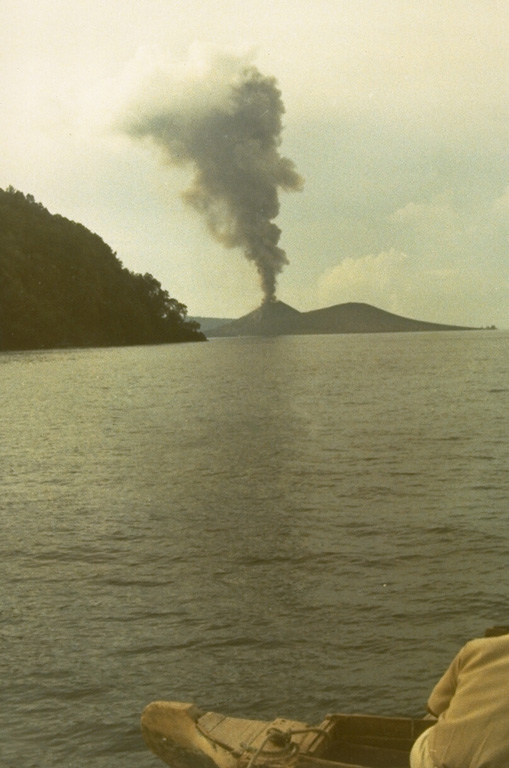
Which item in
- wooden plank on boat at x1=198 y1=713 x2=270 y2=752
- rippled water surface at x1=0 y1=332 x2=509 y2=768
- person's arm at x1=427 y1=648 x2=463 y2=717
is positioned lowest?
rippled water surface at x1=0 y1=332 x2=509 y2=768

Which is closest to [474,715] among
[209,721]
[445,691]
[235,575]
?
[445,691]

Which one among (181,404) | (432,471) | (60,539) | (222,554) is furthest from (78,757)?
(181,404)

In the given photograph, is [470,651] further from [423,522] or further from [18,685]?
[423,522]

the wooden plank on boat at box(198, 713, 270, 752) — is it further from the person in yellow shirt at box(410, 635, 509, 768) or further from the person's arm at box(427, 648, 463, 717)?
the person's arm at box(427, 648, 463, 717)

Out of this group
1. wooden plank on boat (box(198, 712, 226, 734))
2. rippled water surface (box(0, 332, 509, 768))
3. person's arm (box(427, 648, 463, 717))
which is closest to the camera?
person's arm (box(427, 648, 463, 717))

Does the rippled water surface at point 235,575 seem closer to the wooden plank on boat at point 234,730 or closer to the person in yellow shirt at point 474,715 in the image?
the wooden plank on boat at point 234,730

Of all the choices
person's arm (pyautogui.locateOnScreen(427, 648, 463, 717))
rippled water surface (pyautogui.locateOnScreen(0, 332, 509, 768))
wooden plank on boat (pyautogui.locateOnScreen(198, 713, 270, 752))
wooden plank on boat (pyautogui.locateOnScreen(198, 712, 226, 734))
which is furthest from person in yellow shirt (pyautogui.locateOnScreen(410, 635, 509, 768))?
rippled water surface (pyautogui.locateOnScreen(0, 332, 509, 768))
